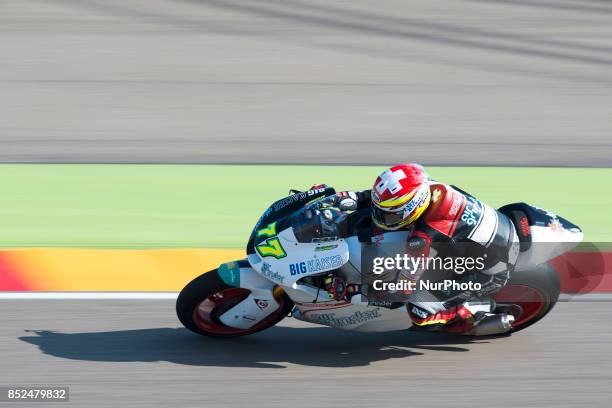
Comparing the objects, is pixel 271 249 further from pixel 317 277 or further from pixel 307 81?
pixel 307 81

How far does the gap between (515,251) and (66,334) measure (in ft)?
10.3

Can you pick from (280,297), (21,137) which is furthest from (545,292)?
(21,137)

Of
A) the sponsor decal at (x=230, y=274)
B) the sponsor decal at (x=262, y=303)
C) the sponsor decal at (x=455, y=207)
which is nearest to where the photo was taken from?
the sponsor decal at (x=455, y=207)

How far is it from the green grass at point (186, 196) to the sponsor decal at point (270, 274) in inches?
97.5

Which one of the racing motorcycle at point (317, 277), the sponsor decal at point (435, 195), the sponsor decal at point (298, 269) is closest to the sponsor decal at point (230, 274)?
the racing motorcycle at point (317, 277)

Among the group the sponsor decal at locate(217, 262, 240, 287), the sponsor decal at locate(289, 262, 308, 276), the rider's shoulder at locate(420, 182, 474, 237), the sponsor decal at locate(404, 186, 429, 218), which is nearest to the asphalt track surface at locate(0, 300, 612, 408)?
the sponsor decal at locate(217, 262, 240, 287)

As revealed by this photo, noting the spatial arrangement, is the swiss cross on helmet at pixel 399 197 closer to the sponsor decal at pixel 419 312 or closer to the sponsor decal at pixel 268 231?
the sponsor decal at pixel 419 312

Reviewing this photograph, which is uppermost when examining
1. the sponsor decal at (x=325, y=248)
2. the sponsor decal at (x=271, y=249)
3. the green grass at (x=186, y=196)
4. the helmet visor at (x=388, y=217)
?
the green grass at (x=186, y=196)

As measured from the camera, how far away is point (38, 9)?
1741cm

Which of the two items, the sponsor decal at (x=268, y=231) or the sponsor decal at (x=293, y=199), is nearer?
the sponsor decal at (x=268, y=231)

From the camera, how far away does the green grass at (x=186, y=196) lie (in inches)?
358

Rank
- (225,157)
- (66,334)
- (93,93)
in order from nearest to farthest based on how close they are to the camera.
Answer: (66,334)
(225,157)
(93,93)

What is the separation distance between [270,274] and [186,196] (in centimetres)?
387

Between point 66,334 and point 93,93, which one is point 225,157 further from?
point 66,334
